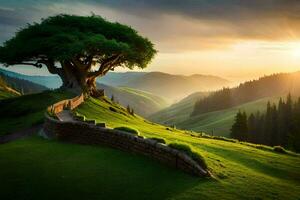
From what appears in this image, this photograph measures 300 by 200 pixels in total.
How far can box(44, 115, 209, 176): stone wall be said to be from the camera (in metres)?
18.5

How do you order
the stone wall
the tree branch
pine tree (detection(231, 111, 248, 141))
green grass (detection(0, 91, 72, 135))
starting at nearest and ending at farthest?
the stone wall → green grass (detection(0, 91, 72, 135)) → the tree branch → pine tree (detection(231, 111, 248, 141))

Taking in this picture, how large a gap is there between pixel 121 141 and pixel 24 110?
36.7 meters

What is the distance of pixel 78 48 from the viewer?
67000 mm

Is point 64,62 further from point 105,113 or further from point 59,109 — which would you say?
point 59,109

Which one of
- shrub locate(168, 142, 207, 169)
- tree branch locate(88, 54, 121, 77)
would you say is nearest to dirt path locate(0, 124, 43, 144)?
shrub locate(168, 142, 207, 169)

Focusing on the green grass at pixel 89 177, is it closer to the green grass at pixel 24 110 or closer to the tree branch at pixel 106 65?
the green grass at pixel 24 110

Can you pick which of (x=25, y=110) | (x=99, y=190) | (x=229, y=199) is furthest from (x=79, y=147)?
(x=25, y=110)

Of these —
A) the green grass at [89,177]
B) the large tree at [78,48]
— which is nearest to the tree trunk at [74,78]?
the large tree at [78,48]

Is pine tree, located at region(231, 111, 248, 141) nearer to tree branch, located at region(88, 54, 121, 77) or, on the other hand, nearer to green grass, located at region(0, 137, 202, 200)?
tree branch, located at region(88, 54, 121, 77)

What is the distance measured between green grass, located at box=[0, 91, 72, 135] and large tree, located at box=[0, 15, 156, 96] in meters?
7.34

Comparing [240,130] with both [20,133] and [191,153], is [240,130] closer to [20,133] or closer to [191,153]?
[20,133]

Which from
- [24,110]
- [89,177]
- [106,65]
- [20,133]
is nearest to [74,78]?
[106,65]

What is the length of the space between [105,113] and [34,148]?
33.9m

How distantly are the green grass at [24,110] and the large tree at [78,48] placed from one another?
289 inches
